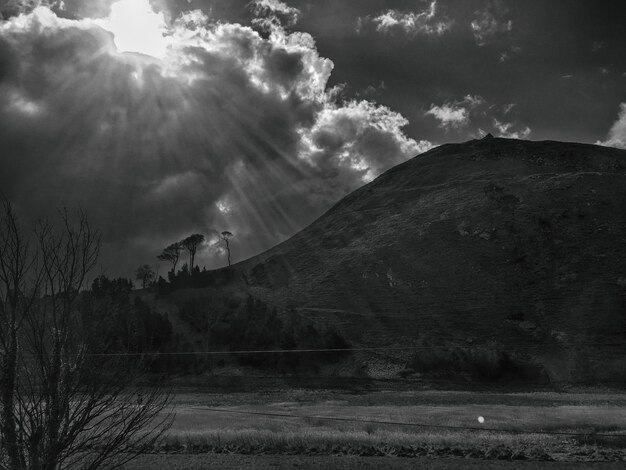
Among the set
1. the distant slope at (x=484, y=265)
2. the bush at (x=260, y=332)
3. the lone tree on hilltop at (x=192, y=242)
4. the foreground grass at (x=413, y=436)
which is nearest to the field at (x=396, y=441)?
the foreground grass at (x=413, y=436)

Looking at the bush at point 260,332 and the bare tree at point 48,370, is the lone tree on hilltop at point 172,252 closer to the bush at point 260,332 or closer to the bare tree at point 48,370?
the bush at point 260,332

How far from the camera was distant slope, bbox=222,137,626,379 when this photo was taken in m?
70.9

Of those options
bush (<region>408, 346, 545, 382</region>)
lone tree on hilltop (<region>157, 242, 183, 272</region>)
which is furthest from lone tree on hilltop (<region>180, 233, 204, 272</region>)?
bush (<region>408, 346, 545, 382</region>)

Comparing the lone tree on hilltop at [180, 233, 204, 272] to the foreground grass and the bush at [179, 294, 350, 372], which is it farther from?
the foreground grass

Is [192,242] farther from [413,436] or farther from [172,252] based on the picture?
[413,436]

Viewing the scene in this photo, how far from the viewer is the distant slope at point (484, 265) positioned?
233ft

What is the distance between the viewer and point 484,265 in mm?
87750

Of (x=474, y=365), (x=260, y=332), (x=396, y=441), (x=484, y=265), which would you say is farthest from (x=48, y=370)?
(x=484, y=265)

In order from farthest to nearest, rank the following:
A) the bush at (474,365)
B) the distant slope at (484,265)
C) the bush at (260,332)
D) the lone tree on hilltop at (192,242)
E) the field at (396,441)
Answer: the lone tree on hilltop at (192,242) < the distant slope at (484,265) < the bush at (260,332) < the bush at (474,365) < the field at (396,441)

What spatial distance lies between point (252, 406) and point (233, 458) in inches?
735

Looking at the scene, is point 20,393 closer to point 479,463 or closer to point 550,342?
point 479,463

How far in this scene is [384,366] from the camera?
208ft

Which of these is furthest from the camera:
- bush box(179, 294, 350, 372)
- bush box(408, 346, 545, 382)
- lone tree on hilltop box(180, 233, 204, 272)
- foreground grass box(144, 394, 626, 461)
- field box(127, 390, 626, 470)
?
lone tree on hilltop box(180, 233, 204, 272)

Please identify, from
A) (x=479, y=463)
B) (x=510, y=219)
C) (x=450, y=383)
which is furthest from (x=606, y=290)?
(x=479, y=463)
